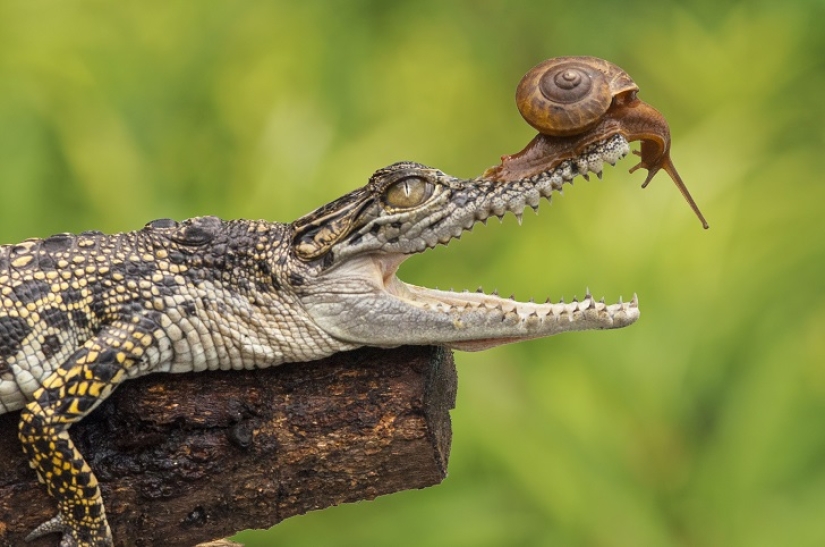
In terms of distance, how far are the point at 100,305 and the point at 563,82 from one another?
61.4 inches

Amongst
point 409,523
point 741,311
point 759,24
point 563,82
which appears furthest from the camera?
point 759,24

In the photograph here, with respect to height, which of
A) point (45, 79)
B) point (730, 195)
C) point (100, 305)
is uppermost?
point (45, 79)

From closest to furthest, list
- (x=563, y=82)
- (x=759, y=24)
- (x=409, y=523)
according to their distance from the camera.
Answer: (x=563, y=82)
(x=409, y=523)
(x=759, y=24)

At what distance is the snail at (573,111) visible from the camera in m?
3.39

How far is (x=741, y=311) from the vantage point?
5.77 m

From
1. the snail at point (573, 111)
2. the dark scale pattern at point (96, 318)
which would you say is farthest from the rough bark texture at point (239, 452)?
the snail at point (573, 111)

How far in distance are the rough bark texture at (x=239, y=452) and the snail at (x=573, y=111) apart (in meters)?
0.74

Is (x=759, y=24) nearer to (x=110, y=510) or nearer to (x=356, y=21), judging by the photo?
(x=356, y=21)

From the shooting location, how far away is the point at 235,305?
140 inches

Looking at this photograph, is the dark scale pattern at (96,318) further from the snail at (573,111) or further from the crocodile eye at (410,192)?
the snail at (573,111)

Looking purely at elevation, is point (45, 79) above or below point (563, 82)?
above

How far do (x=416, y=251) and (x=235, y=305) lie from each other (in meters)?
0.59

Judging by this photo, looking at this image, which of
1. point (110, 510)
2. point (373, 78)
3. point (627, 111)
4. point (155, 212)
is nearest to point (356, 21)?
point (373, 78)

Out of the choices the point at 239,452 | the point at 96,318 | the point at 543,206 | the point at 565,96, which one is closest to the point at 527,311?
the point at 565,96
